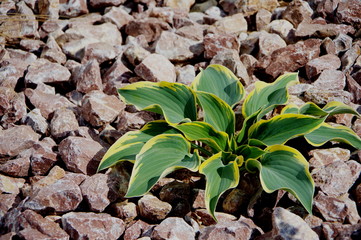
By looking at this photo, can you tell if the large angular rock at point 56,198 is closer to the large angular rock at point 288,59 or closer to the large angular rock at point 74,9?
the large angular rock at point 288,59

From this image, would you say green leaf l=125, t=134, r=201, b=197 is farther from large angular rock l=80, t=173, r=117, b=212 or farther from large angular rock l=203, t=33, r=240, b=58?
large angular rock l=203, t=33, r=240, b=58

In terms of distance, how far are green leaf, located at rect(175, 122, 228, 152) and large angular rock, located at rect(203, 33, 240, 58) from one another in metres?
1.15

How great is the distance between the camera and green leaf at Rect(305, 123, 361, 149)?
2.31 m

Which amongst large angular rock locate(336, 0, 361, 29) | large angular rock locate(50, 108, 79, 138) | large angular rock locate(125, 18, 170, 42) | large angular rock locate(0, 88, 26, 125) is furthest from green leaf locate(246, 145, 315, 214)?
large angular rock locate(125, 18, 170, 42)

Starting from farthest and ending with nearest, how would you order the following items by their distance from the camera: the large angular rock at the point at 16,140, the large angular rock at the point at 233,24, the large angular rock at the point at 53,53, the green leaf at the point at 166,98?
1. the large angular rock at the point at 233,24
2. the large angular rock at the point at 53,53
3. the large angular rock at the point at 16,140
4. the green leaf at the point at 166,98

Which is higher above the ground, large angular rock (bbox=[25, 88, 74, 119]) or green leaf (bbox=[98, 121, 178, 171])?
green leaf (bbox=[98, 121, 178, 171])

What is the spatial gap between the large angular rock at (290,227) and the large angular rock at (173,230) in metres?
0.39

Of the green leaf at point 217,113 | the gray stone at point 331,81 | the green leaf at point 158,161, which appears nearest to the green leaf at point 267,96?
the green leaf at point 217,113

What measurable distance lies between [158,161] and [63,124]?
2.96 ft

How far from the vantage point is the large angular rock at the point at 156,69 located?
120 inches

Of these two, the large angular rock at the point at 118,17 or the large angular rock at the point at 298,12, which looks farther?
the large angular rock at the point at 118,17

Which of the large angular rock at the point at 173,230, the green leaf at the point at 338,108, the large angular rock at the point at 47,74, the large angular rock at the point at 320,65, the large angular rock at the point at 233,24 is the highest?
the green leaf at the point at 338,108

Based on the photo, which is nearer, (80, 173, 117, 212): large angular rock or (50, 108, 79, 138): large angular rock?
(80, 173, 117, 212): large angular rock

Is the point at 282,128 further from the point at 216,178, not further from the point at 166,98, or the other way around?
the point at 166,98
